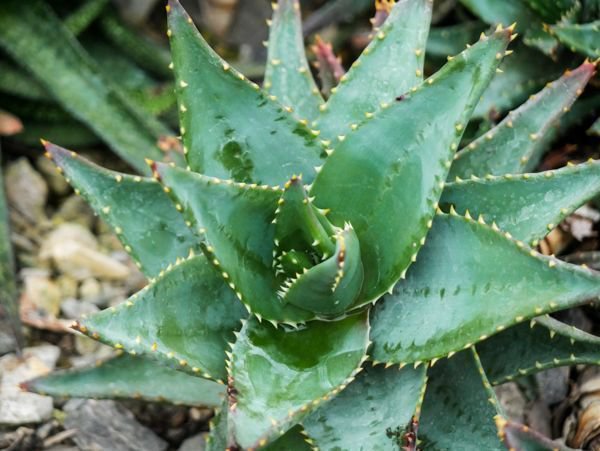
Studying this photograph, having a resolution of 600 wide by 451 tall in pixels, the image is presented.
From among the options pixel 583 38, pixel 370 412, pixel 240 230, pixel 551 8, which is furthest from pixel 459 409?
pixel 551 8

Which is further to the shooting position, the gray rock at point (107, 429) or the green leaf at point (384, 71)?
the gray rock at point (107, 429)

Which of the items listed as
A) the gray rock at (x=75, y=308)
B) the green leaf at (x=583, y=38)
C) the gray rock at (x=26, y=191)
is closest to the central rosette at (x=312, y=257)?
the green leaf at (x=583, y=38)

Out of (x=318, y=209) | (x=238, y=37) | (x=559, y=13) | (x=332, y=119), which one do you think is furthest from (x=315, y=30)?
(x=318, y=209)

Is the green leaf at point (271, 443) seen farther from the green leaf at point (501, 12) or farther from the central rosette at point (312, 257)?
the green leaf at point (501, 12)

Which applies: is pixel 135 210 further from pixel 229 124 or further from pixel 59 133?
pixel 59 133

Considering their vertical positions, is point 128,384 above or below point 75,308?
below

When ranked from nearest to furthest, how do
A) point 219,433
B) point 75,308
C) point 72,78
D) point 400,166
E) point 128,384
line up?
point 400,166
point 219,433
point 128,384
point 75,308
point 72,78

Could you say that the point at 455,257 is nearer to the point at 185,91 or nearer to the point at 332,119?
the point at 332,119
